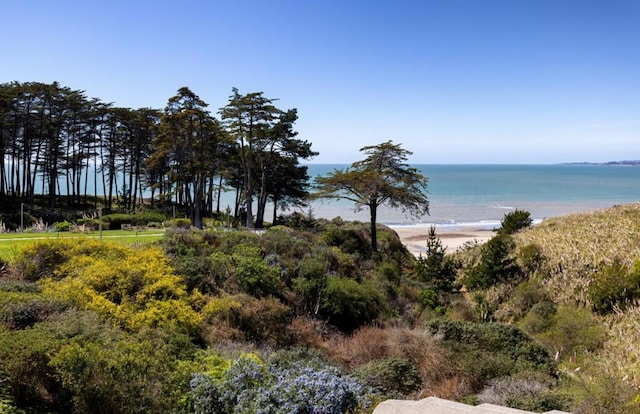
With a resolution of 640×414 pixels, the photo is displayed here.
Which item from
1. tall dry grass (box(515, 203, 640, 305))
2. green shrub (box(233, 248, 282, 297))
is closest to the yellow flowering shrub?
green shrub (box(233, 248, 282, 297))

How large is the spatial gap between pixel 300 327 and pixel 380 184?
13.4m

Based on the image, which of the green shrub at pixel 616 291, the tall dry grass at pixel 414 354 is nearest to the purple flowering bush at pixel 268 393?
the tall dry grass at pixel 414 354

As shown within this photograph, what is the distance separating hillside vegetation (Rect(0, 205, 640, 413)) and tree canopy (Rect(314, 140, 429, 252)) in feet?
15.3

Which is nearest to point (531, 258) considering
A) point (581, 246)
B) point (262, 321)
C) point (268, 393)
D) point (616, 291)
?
point (581, 246)

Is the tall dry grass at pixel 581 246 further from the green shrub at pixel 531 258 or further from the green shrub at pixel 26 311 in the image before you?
the green shrub at pixel 26 311

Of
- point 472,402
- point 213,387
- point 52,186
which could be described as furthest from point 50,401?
point 52,186

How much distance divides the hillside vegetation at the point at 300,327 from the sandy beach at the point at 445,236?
19507 millimetres

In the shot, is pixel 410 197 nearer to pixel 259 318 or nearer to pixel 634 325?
pixel 634 325

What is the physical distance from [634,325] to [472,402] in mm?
8703

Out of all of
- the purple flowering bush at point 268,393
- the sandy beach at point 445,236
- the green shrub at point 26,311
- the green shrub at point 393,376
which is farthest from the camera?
the sandy beach at point 445,236

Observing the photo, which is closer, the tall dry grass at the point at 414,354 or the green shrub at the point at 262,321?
the tall dry grass at the point at 414,354

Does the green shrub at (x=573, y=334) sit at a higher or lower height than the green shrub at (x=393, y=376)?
lower

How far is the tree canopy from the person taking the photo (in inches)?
904

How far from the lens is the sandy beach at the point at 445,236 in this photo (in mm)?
39281
